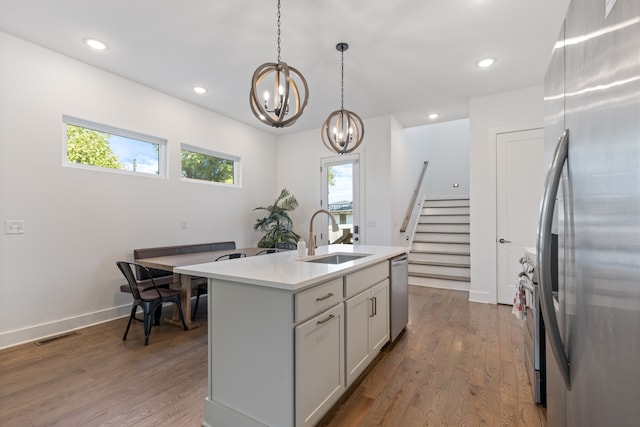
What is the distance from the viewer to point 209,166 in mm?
5020

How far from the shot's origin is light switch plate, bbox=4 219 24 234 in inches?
114

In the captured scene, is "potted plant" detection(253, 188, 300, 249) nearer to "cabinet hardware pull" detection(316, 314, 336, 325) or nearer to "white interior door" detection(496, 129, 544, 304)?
"white interior door" detection(496, 129, 544, 304)

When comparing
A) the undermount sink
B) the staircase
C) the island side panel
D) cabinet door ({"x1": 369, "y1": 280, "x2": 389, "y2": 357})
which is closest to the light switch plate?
the island side panel

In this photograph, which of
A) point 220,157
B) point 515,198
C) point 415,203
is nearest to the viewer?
point 515,198

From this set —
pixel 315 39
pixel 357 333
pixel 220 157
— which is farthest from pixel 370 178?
pixel 357 333

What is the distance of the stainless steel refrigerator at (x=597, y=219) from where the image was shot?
1.57 ft

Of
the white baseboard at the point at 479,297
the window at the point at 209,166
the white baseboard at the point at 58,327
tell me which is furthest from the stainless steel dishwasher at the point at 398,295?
the window at the point at 209,166

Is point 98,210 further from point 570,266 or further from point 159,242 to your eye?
point 570,266

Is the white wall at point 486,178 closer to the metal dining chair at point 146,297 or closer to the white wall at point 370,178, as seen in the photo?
the white wall at point 370,178

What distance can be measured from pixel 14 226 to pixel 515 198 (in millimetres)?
5829

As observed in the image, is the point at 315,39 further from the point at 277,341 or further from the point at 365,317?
the point at 277,341

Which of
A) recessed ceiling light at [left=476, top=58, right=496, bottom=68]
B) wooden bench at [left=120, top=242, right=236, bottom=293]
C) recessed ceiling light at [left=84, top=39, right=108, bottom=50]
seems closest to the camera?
recessed ceiling light at [left=84, top=39, right=108, bottom=50]

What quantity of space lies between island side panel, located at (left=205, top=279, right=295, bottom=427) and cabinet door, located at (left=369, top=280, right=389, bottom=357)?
103 cm

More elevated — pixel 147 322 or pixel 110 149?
pixel 110 149
